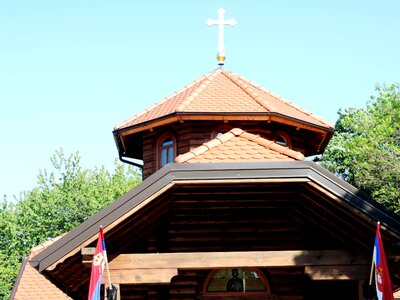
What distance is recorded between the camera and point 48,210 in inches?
1919

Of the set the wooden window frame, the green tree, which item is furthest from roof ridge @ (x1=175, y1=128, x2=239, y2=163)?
the green tree

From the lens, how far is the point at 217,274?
14258mm

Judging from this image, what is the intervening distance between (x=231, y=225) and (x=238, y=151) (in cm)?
164

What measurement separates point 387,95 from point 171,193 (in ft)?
124

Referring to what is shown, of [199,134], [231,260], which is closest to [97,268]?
[231,260]

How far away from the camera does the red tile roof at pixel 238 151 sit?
1197 centimetres

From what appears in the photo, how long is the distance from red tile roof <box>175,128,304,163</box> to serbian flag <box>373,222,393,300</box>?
1.98 m

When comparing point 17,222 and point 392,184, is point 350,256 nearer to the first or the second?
point 392,184

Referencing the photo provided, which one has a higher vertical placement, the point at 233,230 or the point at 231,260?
the point at 233,230

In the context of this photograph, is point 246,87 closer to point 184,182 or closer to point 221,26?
point 221,26

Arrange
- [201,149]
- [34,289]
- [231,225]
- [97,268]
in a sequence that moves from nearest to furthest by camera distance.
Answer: [97,268], [201,149], [231,225], [34,289]

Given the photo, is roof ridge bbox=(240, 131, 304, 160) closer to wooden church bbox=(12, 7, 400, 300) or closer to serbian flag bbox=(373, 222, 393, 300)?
wooden church bbox=(12, 7, 400, 300)

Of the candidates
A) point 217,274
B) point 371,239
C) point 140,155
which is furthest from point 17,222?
point 371,239

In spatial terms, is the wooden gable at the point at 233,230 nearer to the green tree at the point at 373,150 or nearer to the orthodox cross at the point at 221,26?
the orthodox cross at the point at 221,26
